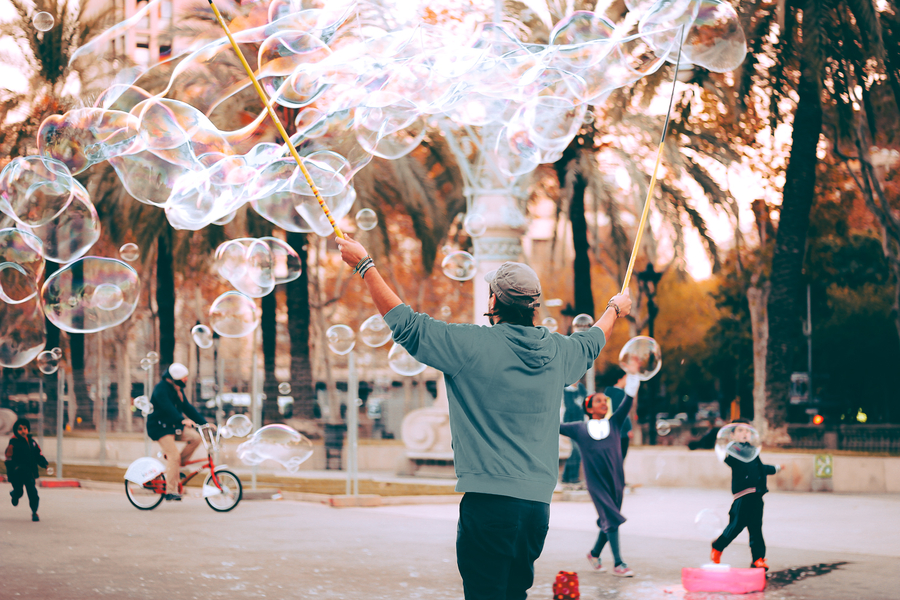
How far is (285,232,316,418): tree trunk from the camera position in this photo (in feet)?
71.4

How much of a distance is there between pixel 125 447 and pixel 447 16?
13703 mm

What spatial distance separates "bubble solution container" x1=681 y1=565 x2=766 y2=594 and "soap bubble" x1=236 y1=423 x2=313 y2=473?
4.13 metres

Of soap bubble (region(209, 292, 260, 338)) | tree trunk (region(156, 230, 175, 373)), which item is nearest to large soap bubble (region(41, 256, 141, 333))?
soap bubble (region(209, 292, 260, 338))

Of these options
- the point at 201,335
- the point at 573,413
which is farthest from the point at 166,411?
the point at 573,413

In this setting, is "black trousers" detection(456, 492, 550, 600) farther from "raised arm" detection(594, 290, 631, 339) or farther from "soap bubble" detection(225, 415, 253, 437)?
"soap bubble" detection(225, 415, 253, 437)

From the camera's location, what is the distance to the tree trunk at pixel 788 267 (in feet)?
59.4

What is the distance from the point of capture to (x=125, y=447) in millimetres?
26406

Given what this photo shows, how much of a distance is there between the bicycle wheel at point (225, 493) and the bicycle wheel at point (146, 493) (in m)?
0.55

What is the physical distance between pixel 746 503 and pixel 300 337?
15.5 metres

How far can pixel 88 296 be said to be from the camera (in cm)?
907

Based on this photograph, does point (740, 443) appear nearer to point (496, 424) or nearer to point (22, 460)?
point (496, 424)

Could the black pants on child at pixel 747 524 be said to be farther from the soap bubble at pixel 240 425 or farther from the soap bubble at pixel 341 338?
the soap bubble at pixel 240 425

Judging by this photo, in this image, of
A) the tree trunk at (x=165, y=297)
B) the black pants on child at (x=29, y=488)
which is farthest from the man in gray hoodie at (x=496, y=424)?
the tree trunk at (x=165, y=297)

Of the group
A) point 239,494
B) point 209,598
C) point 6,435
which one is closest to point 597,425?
point 209,598
